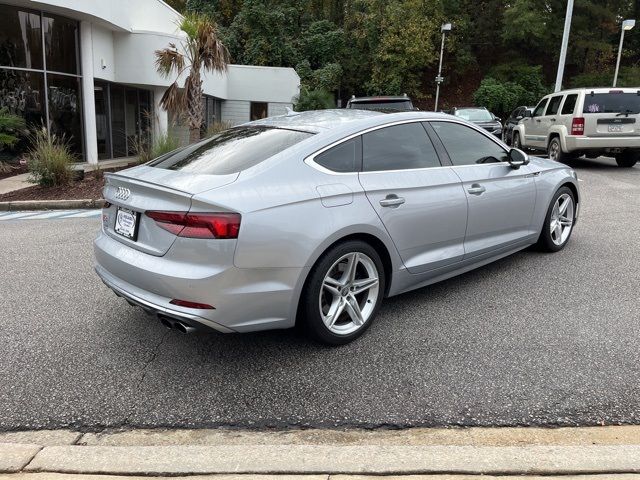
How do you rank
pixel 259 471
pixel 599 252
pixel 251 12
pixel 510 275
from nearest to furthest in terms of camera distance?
pixel 259 471, pixel 510 275, pixel 599 252, pixel 251 12

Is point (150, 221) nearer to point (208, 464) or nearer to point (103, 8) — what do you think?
point (208, 464)

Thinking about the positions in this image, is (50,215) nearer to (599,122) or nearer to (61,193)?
(61,193)

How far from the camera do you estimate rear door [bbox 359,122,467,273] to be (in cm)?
386

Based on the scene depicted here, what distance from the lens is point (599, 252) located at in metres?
5.97

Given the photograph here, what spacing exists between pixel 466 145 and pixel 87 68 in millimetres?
13227

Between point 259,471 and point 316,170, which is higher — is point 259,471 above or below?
below

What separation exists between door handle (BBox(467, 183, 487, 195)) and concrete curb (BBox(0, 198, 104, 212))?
7.35m

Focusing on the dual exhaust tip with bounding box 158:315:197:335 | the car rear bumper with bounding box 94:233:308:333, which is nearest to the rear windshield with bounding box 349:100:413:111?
the car rear bumper with bounding box 94:233:308:333

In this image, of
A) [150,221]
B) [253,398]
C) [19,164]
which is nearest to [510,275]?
[253,398]

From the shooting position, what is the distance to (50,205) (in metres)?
9.73

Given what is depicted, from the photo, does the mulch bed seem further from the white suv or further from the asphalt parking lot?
the white suv

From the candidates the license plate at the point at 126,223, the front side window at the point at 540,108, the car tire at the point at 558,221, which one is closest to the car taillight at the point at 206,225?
the license plate at the point at 126,223

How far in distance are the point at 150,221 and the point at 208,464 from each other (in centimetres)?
149

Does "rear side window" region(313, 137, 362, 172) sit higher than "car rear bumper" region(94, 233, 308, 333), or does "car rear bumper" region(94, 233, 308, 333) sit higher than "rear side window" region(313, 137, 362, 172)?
"rear side window" region(313, 137, 362, 172)
